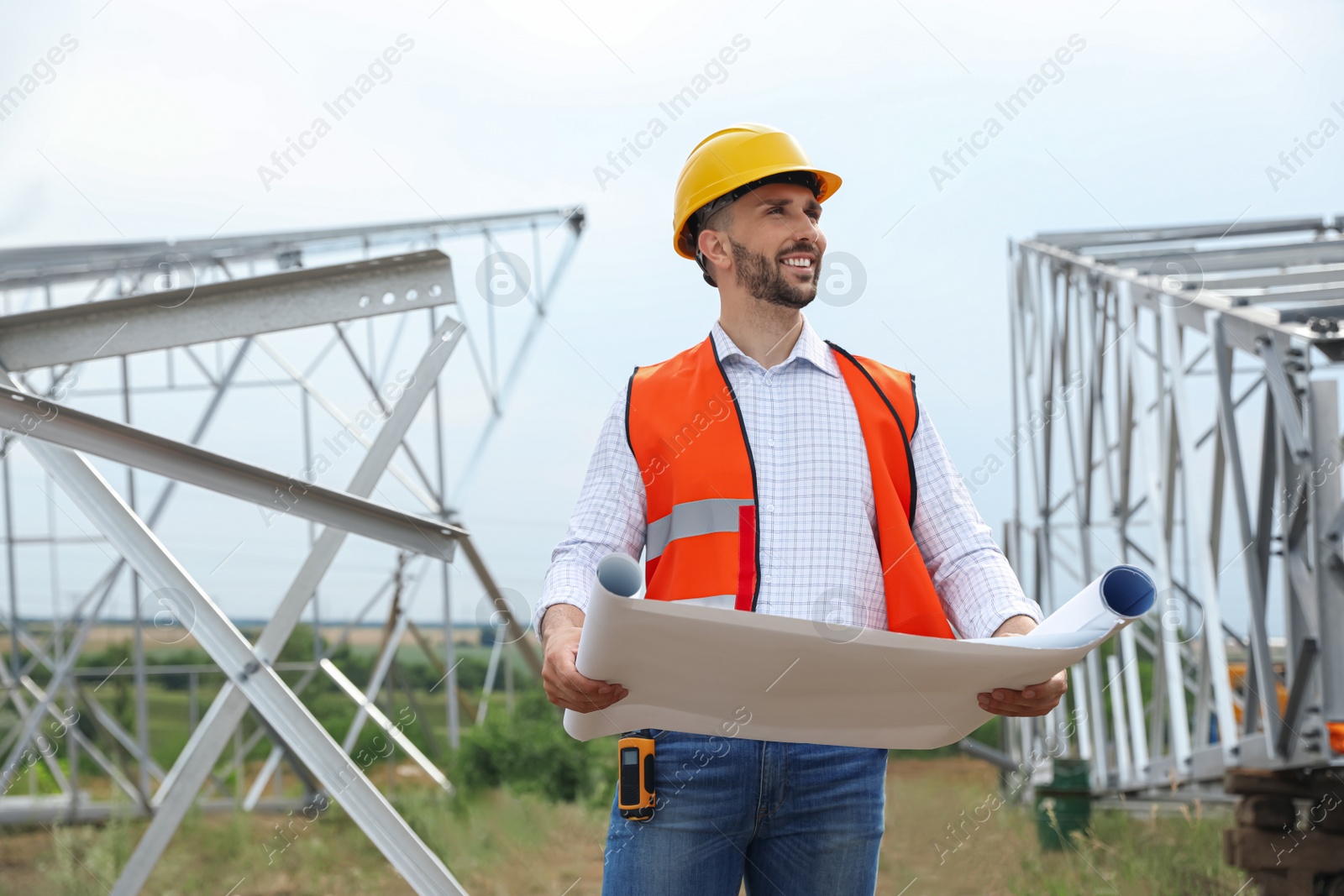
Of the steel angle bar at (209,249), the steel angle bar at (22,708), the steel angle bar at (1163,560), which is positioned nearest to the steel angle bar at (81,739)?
the steel angle bar at (22,708)

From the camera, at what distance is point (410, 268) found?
424 centimetres

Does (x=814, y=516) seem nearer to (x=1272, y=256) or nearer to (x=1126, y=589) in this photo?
(x=1126, y=589)

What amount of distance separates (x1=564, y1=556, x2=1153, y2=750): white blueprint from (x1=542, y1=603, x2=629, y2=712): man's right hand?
3 centimetres

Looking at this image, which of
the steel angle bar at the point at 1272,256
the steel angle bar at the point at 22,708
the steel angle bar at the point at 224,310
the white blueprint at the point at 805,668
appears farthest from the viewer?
the steel angle bar at the point at 22,708

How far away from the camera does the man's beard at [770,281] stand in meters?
2.15

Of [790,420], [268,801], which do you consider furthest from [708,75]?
[268,801]

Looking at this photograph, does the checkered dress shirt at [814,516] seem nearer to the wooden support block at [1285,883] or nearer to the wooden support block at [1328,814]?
the wooden support block at [1328,814]

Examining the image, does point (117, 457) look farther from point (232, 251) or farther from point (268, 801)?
point (268, 801)

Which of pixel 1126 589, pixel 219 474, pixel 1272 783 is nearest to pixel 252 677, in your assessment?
pixel 219 474

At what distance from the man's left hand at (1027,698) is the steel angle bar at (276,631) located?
2.85 meters

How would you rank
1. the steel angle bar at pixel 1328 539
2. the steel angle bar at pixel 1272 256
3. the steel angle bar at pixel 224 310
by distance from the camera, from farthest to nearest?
the steel angle bar at pixel 1272 256
the steel angle bar at pixel 1328 539
the steel angle bar at pixel 224 310

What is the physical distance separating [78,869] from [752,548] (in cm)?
793

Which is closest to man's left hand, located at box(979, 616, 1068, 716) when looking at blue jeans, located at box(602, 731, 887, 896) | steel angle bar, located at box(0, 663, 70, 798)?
blue jeans, located at box(602, 731, 887, 896)

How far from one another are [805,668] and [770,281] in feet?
2.59
